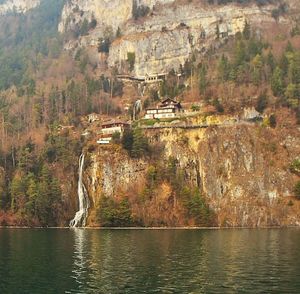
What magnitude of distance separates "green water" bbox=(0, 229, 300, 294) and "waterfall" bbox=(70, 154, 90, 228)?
31719mm

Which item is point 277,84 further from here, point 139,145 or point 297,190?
point 139,145

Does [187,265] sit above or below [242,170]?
below

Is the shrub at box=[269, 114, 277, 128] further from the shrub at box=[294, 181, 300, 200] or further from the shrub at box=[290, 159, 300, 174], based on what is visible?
the shrub at box=[294, 181, 300, 200]

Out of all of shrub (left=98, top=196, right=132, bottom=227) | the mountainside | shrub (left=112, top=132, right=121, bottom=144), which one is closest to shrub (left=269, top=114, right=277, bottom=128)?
the mountainside

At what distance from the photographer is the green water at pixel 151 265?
41406 millimetres

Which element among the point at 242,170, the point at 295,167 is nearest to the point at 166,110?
the point at 242,170

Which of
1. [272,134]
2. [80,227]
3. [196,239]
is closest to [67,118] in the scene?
[80,227]

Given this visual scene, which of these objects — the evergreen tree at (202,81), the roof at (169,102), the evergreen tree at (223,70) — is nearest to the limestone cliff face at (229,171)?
the roof at (169,102)

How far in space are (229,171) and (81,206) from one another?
30041 millimetres

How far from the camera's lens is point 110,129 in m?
124

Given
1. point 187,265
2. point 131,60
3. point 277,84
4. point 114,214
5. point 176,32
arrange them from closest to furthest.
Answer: point 187,265 → point 114,214 → point 277,84 → point 131,60 → point 176,32

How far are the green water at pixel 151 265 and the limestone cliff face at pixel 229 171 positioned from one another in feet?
91.5

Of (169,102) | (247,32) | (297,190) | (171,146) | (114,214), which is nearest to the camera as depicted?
(114,214)

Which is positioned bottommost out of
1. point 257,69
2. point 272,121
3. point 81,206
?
point 81,206
